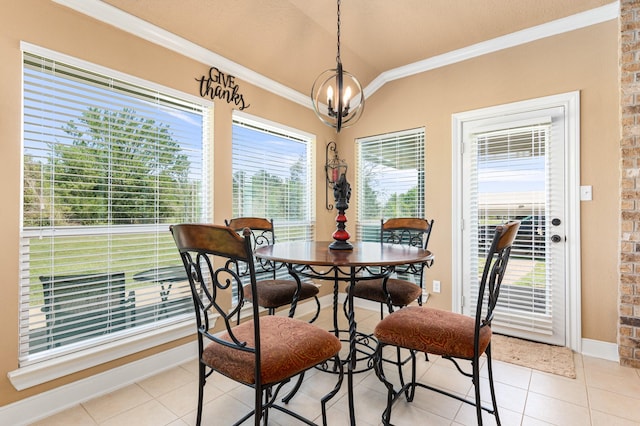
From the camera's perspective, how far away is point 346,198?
207cm

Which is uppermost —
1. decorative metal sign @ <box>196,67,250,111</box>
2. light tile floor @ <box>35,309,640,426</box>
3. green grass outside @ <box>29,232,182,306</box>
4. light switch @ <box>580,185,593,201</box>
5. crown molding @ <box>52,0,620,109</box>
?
crown molding @ <box>52,0,620,109</box>

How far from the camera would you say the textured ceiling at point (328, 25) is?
2.30 m

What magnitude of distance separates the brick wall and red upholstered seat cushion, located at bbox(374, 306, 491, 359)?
5.27ft

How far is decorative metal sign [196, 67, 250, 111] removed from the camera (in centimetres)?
258

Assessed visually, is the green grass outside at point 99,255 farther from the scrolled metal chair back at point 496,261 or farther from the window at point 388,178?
the window at point 388,178

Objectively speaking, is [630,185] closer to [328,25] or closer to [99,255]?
[328,25]

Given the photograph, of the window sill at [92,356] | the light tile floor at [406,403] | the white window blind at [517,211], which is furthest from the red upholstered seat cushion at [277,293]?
the white window blind at [517,211]

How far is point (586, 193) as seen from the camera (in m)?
2.51

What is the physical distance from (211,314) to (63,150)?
1.54m

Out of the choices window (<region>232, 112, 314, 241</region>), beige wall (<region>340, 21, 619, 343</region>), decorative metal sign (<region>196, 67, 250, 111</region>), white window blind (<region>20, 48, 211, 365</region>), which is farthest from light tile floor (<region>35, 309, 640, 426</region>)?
decorative metal sign (<region>196, 67, 250, 111</region>)

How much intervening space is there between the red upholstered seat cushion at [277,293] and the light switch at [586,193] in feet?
7.37

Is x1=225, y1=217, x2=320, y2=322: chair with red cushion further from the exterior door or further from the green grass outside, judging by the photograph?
the exterior door

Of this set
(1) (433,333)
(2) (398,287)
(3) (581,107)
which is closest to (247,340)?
(1) (433,333)

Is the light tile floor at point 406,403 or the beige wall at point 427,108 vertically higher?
the beige wall at point 427,108
